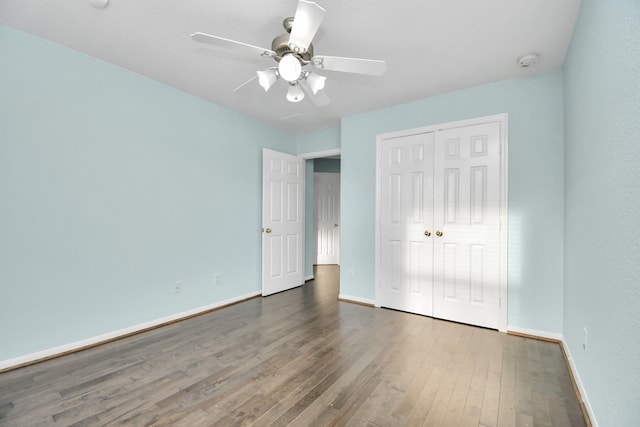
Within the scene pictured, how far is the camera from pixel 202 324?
10.1 feet

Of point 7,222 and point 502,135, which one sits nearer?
point 7,222

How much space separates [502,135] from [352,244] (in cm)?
214

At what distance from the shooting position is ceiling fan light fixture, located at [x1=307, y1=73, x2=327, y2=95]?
2076 mm

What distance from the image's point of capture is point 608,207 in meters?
1.36

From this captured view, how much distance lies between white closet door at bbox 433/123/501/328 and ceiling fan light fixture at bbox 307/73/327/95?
177 centimetres

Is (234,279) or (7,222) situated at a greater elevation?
(7,222)

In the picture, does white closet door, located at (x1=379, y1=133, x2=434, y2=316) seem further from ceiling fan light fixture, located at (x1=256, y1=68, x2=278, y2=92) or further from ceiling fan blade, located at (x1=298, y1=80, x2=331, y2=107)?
ceiling fan light fixture, located at (x1=256, y1=68, x2=278, y2=92)

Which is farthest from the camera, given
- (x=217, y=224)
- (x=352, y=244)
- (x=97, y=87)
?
(x=352, y=244)

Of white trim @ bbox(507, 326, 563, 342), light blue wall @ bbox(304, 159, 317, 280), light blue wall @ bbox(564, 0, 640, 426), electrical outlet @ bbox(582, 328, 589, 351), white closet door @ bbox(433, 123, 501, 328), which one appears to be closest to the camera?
light blue wall @ bbox(564, 0, 640, 426)

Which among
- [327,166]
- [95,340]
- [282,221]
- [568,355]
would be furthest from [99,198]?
[327,166]

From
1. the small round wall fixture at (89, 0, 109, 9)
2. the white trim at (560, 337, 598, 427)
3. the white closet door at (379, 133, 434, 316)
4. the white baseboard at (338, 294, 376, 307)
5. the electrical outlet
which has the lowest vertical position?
the white baseboard at (338, 294, 376, 307)

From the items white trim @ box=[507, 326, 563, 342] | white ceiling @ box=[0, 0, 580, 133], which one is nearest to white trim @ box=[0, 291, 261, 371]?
white ceiling @ box=[0, 0, 580, 133]

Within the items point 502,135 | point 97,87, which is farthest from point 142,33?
point 502,135

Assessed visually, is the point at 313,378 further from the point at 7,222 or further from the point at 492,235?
the point at 7,222
